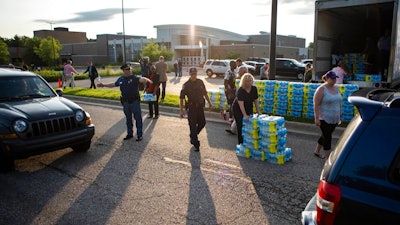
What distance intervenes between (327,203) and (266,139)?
395 cm

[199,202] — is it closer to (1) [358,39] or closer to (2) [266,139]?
(2) [266,139]

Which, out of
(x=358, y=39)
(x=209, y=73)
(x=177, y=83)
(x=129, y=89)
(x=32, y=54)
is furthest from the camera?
A: (x=32, y=54)

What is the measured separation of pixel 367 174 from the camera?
2.21m

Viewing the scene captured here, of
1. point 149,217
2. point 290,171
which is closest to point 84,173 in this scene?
point 149,217

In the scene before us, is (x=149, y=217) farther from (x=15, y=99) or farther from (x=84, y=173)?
(x=15, y=99)

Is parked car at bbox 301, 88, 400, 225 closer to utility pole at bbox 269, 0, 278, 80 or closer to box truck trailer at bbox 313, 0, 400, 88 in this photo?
box truck trailer at bbox 313, 0, 400, 88

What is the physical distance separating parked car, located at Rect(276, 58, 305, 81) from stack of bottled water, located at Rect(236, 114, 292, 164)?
2169cm

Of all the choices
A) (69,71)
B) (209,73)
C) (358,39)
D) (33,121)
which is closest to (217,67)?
(209,73)

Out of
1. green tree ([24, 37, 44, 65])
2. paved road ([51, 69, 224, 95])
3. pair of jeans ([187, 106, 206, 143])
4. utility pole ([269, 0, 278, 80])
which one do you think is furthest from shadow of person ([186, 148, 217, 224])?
green tree ([24, 37, 44, 65])

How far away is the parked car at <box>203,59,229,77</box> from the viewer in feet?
103

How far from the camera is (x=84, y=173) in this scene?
19.5ft

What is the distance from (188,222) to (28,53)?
8938 cm

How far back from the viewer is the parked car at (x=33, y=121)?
5707 millimetres

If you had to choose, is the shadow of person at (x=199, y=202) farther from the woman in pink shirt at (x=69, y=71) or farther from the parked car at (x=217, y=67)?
the parked car at (x=217, y=67)
